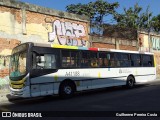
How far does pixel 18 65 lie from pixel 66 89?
2.67 metres

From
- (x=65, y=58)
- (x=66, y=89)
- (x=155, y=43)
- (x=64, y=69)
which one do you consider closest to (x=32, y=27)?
(x=65, y=58)

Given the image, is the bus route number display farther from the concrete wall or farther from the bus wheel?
the concrete wall

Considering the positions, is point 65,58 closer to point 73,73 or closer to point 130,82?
point 73,73

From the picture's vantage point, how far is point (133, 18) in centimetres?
5681

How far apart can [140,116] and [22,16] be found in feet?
44.6

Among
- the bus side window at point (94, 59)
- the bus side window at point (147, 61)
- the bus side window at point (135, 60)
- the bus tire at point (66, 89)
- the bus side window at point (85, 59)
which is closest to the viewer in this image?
the bus tire at point (66, 89)

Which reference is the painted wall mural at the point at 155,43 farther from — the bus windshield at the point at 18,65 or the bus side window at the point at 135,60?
the bus windshield at the point at 18,65

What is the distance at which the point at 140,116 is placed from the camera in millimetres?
9328

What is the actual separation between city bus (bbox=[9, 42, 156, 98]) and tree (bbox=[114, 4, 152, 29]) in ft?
119

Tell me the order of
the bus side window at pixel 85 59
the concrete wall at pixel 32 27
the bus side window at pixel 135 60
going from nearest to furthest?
the bus side window at pixel 85 59 → the concrete wall at pixel 32 27 → the bus side window at pixel 135 60

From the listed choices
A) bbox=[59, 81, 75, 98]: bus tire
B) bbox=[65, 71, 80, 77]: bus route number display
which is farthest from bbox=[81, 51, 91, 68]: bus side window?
bbox=[59, 81, 75, 98]: bus tire

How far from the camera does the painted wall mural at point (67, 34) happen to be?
75.9 feet

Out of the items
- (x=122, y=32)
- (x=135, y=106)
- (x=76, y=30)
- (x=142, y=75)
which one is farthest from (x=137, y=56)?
(x=122, y=32)

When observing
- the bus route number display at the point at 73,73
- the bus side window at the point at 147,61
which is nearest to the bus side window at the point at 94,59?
the bus route number display at the point at 73,73
